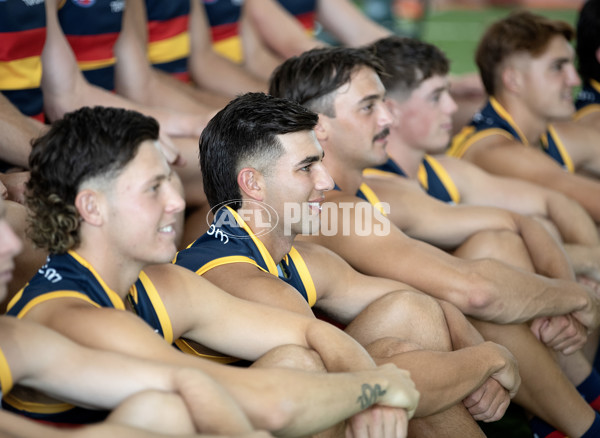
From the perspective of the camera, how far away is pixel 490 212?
407 centimetres

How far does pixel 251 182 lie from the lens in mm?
3051

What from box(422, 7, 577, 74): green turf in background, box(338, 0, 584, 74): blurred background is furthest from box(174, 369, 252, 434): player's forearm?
box(422, 7, 577, 74): green turf in background

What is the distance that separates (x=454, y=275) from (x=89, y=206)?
1.60 m

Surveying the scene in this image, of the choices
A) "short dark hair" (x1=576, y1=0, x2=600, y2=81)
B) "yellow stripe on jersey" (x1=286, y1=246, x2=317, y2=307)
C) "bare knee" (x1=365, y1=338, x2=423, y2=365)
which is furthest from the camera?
"short dark hair" (x1=576, y1=0, x2=600, y2=81)

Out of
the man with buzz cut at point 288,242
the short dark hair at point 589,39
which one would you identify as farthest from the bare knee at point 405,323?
the short dark hair at point 589,39

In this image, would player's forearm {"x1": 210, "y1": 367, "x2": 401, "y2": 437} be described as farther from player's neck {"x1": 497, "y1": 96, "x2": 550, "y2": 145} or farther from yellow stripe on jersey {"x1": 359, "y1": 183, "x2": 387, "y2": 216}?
player's neck {"x1": 497, "y1": 96, "x2": 550, "y2": 145}

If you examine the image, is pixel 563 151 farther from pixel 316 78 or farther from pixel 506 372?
pixel 506 372

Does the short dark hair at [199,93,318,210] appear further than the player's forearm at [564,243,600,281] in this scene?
No

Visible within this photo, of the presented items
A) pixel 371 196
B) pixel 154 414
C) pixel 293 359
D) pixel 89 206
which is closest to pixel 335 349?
pixel 293 359

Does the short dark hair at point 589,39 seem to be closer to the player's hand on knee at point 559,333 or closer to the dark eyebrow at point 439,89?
the dark eyebrow at point 439,89

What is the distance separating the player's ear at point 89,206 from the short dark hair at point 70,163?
2 centimetres

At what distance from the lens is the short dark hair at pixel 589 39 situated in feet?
19.2

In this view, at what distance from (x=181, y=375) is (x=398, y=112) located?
2619mm

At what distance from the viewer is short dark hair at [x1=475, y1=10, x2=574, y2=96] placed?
17.0ft
